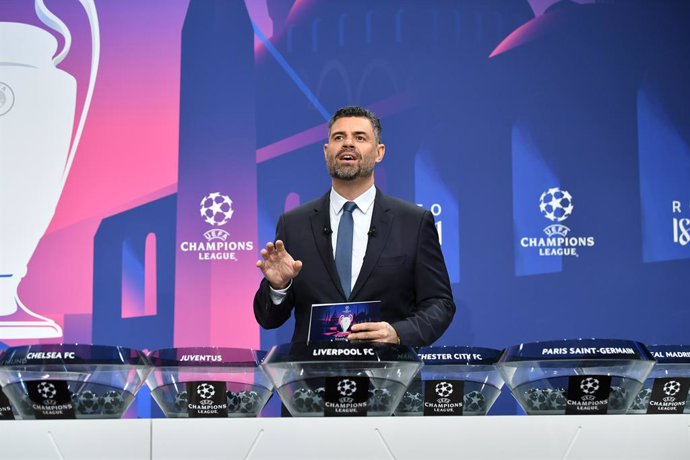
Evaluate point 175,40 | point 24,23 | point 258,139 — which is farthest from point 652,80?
point 24,23

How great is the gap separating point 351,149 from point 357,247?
0.30 meters

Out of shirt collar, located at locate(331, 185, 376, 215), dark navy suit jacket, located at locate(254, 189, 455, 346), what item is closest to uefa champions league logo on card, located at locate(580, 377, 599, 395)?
dark navy suit jacket, located at locate(254, 189, 455, 346)

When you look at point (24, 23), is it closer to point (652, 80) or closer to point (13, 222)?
point (13, 222)

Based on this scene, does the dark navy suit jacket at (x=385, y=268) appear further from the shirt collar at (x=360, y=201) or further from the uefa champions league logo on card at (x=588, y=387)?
the uefa champions league logo on card at (x=588, y=387)

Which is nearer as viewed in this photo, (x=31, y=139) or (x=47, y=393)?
(x=47, y=393)

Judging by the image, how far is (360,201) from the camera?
2635 millimetres

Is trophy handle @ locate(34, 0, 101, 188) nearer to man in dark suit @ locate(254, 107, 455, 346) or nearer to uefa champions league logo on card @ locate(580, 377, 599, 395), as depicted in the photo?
man in dark suit @ locate(254, 107, 455, 346)

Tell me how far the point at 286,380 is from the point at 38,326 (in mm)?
2713

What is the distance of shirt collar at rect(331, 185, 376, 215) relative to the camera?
104 inches

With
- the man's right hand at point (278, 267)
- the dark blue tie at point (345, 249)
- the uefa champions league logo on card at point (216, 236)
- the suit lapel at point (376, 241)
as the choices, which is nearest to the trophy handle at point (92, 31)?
the uefa champions league logo on card at point (216, 236)

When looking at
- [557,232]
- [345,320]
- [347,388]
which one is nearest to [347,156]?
[345,320]

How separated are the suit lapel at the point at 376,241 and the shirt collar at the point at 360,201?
3.1 inches

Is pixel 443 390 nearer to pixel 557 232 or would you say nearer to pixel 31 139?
pixel 557 232

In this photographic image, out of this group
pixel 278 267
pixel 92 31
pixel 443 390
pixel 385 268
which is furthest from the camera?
pixel 92 31
